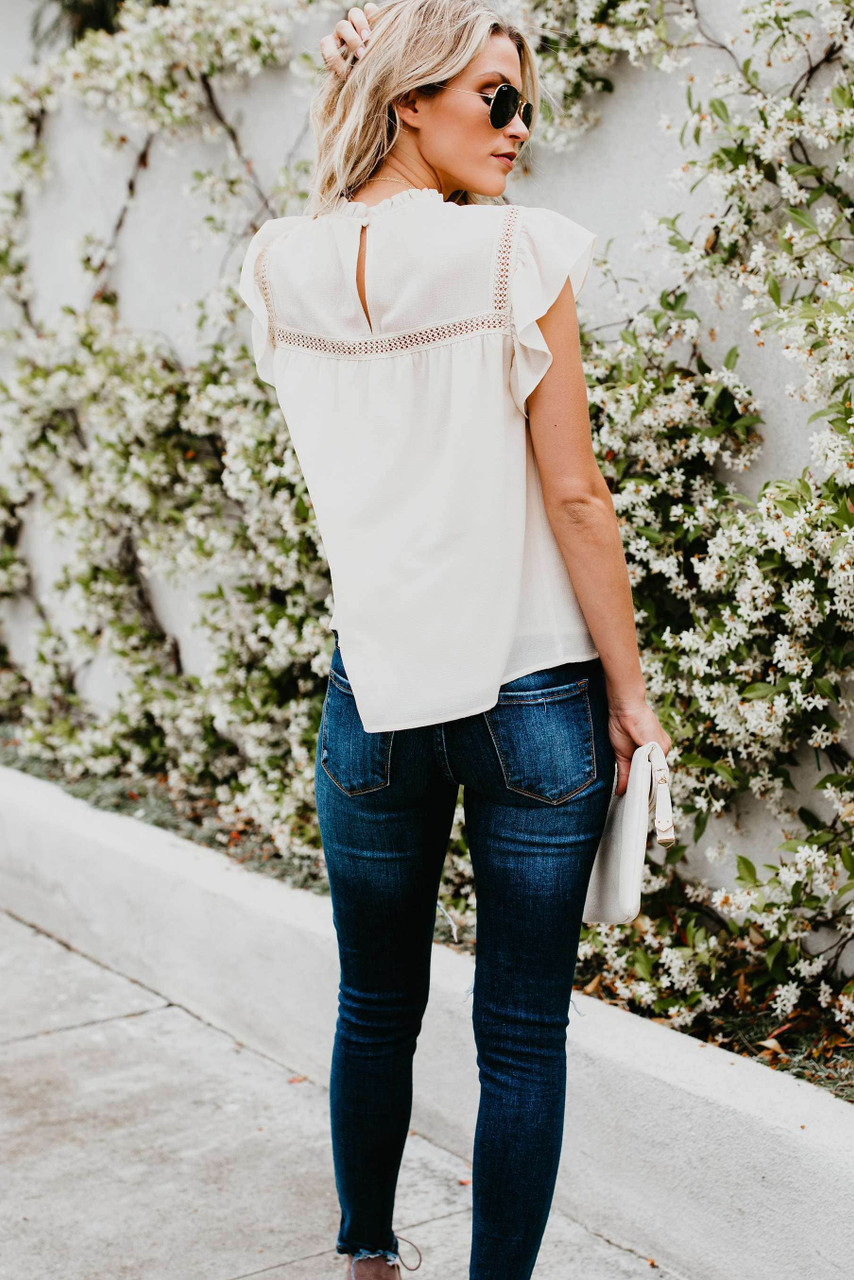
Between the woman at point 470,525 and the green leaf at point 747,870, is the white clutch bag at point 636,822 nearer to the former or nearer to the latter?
the woman at point 470,525

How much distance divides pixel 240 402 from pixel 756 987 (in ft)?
7.18

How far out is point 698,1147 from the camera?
2240 millimetres

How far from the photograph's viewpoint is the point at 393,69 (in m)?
1.64

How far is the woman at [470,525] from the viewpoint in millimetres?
1597

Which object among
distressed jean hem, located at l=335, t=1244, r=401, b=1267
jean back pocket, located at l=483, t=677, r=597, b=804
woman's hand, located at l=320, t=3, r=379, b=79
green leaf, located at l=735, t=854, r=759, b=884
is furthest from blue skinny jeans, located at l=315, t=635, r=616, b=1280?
green leaf, located at l=735, t=854, r=759, b=884

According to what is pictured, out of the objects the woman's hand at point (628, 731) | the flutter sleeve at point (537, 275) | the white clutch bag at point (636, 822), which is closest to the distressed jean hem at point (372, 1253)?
the white clutch bag at point (636, 822)

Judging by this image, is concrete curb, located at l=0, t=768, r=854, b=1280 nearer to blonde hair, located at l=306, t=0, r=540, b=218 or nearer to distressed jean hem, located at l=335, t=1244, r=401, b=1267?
distressed jean hem, located at l=335, t=1244, r=401, b=1267

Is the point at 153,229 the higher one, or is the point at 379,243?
the point at 153,229

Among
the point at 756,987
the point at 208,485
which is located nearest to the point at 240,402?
the point at 208,485

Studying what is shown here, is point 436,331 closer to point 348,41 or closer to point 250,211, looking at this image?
point 348,41

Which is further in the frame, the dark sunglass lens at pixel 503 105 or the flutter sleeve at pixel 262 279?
the flutter sleeve at pixel 262 279

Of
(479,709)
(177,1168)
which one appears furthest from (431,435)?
(177,1168)

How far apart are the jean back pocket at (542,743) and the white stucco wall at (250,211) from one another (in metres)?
1.12

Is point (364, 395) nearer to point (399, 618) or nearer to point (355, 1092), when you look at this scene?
point (399, 618)
